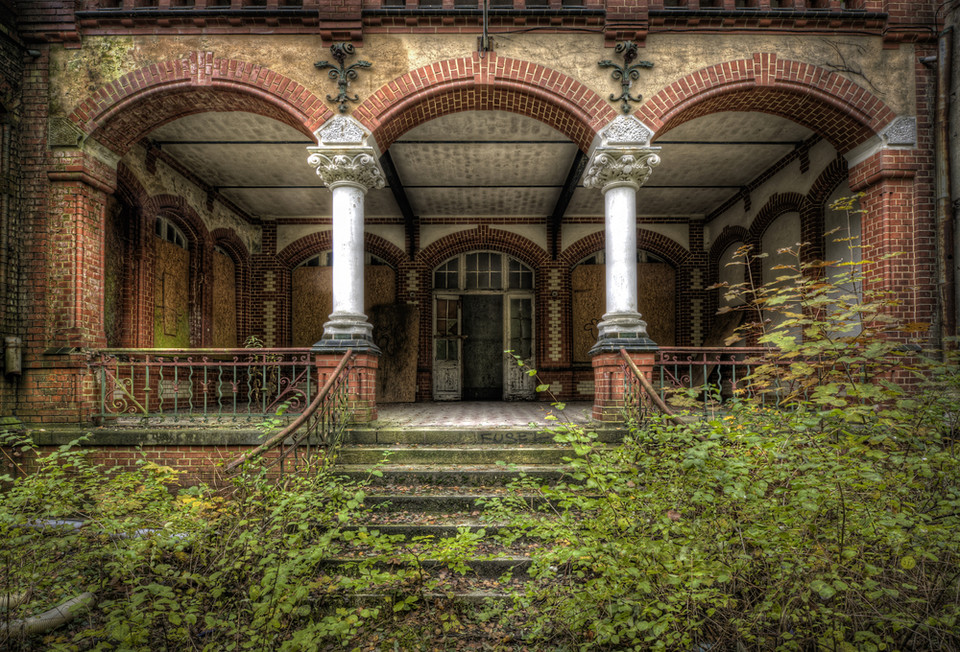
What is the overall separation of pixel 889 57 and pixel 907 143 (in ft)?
3.42

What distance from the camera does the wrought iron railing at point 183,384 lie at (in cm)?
539

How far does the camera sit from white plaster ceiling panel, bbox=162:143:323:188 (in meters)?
7.82

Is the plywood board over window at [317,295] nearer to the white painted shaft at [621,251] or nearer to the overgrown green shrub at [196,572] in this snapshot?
the white painted shaft at [621,251]

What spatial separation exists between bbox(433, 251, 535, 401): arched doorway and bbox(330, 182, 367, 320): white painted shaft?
514 centimetres

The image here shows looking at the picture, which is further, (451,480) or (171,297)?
(171,297)

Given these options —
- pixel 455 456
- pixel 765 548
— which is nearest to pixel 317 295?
pixel 455 456

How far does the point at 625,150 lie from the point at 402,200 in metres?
4.83

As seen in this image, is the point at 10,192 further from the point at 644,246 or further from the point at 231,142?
the point at 644,246

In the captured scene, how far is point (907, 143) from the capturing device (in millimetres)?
5910

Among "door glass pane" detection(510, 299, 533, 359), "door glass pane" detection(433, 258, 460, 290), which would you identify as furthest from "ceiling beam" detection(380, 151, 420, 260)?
"door glass pane" detection(510, 299, 533, 359)

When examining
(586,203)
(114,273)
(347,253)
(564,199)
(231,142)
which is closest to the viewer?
(347,253)

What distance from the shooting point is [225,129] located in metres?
7.23

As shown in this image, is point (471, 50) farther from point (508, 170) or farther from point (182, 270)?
point (182, 270)

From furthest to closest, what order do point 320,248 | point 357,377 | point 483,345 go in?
point 483,345
point 320,248
point 357,377
